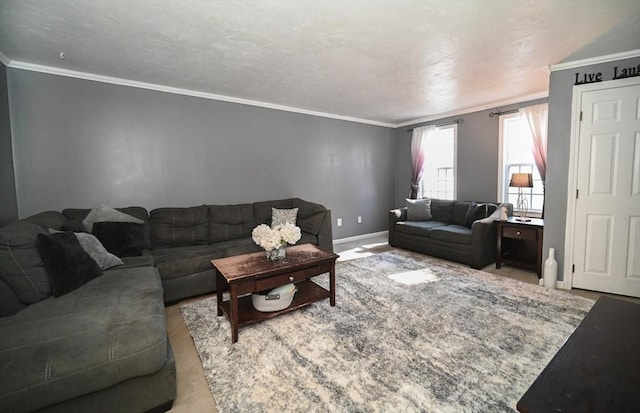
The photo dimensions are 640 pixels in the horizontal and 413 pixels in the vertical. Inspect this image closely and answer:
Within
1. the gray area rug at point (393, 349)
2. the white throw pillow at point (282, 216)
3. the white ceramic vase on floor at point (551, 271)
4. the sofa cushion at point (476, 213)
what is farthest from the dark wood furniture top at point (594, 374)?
the white throw pillow at point (282, 216)

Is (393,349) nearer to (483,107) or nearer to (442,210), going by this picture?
(442,210)

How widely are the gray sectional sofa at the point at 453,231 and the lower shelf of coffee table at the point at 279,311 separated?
233 cm

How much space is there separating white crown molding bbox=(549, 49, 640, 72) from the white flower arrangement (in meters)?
3.32

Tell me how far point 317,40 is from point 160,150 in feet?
8.12

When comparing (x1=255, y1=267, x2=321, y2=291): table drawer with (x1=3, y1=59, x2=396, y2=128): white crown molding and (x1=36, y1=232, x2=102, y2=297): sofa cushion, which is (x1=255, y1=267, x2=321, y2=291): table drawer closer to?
(x1=36, y1=232, x2=102, y2=297): sofa cushion

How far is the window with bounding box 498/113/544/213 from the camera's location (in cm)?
420

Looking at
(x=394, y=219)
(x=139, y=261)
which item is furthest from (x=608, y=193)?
(x=139, y=261)

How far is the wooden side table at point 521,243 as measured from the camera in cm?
340

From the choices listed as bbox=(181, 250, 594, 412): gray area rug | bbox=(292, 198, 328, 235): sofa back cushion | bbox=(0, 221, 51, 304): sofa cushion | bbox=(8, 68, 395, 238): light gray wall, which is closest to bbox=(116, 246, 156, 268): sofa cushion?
bbox=(181, 250, 594, 412): gray area rug

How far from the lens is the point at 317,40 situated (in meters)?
2.38

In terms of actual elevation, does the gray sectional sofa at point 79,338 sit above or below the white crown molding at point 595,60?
below

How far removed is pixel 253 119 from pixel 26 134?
256 centimetres

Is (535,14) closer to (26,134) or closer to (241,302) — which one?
(241,302)

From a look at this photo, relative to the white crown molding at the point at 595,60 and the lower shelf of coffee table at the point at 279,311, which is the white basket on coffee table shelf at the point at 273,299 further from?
the white crown molding at the point at 595,60
